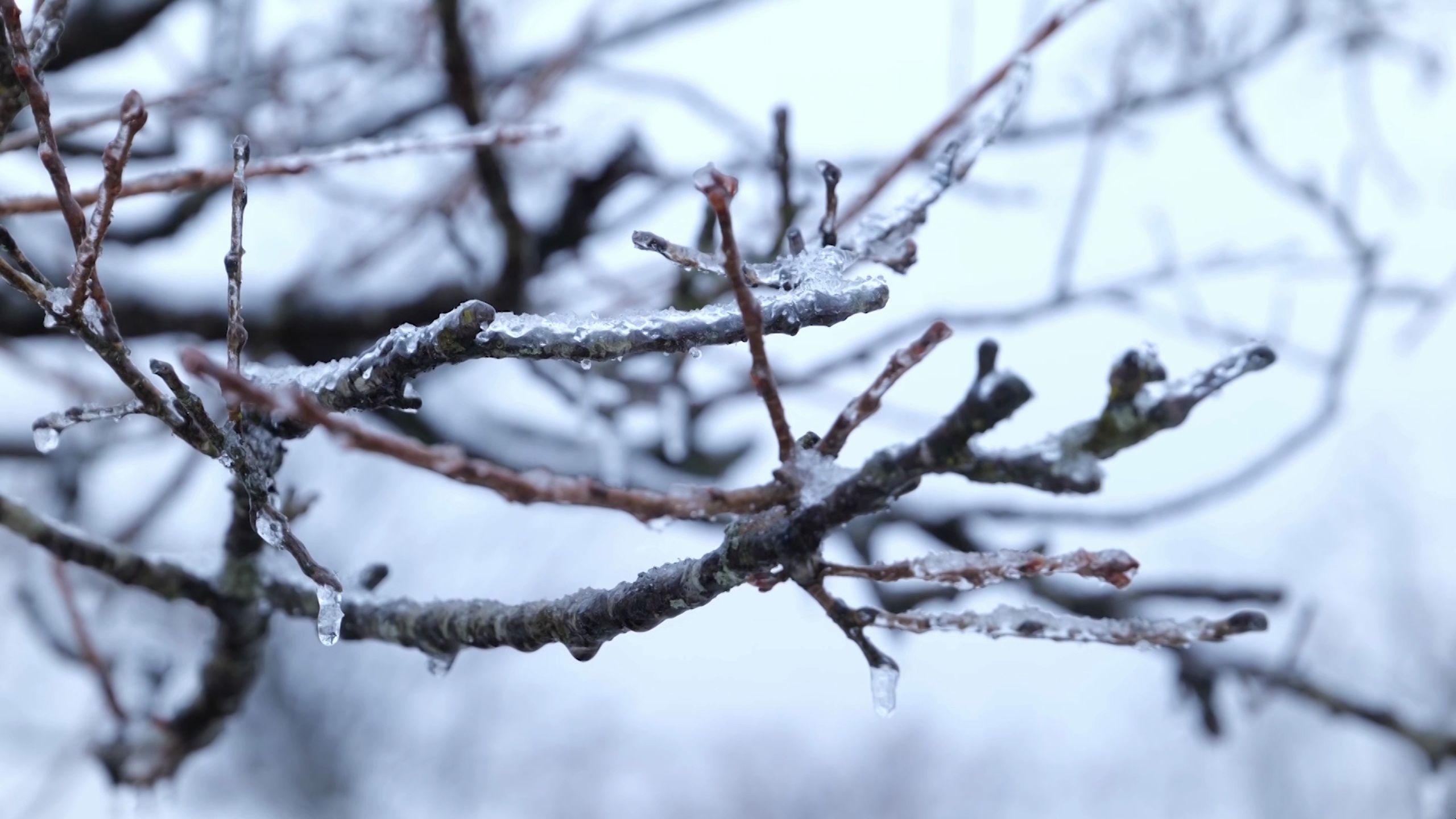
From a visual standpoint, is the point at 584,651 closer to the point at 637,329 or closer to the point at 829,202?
the point at 637,329

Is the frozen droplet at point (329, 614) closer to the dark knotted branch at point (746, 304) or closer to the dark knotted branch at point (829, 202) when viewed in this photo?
the dark knotted branch at point (746, 304)

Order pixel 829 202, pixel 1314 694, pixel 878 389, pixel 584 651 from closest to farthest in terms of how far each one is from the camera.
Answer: pixel 878 389 → pixel 584 651 → pixel 829 202 → pixel 1314 694

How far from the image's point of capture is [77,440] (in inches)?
120

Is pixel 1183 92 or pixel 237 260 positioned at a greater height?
pixel 1183 92

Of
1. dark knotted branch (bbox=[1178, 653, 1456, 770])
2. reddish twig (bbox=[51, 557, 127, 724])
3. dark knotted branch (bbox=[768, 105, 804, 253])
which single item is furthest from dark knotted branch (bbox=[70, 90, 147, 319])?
dark knotted branch (bbox=[1178, 653, 1456, 770])

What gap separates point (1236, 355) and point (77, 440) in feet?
11.2

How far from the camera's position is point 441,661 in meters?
1.07

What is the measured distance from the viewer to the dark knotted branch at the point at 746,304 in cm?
55

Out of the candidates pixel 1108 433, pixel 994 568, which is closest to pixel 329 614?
pixel 994 568

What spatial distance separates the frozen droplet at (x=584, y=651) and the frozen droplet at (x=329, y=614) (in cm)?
22

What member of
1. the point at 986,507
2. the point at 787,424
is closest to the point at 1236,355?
the point at 787,424

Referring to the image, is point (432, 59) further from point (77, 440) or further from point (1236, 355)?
point (1236, 355)

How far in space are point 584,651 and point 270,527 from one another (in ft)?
0.98

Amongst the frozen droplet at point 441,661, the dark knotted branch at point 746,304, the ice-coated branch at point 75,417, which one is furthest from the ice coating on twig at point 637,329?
the frozen droplet at point 441,661
